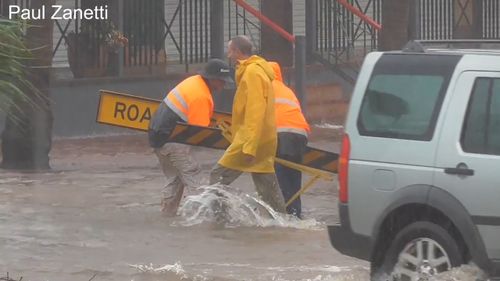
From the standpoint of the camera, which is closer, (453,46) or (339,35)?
(453,46)

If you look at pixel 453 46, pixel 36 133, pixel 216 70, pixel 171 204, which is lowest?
pixel 171 204

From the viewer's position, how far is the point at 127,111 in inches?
498

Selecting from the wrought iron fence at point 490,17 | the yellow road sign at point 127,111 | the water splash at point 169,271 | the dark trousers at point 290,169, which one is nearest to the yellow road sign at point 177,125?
the yellow road sign at point 127,111

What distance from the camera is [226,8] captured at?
23.4 metres

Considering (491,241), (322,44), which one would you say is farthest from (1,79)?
(322,44)

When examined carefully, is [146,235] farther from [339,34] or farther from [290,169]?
[339,34]

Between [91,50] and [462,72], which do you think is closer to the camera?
[462,72]

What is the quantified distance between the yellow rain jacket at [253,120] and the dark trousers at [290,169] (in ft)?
0.80

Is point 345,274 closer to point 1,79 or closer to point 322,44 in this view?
Answer: point 1,79

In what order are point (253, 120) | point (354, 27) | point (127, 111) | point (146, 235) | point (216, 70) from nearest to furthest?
point (253, 120) → point (146, 235) → point (216, 70) → point (127, 111) → point (354, 27)

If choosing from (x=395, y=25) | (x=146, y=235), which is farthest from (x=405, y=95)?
(x=395, y=25)

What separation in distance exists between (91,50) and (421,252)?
12.7m

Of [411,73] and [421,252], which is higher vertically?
[411,73]

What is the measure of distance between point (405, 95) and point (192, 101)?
13.3 feet
